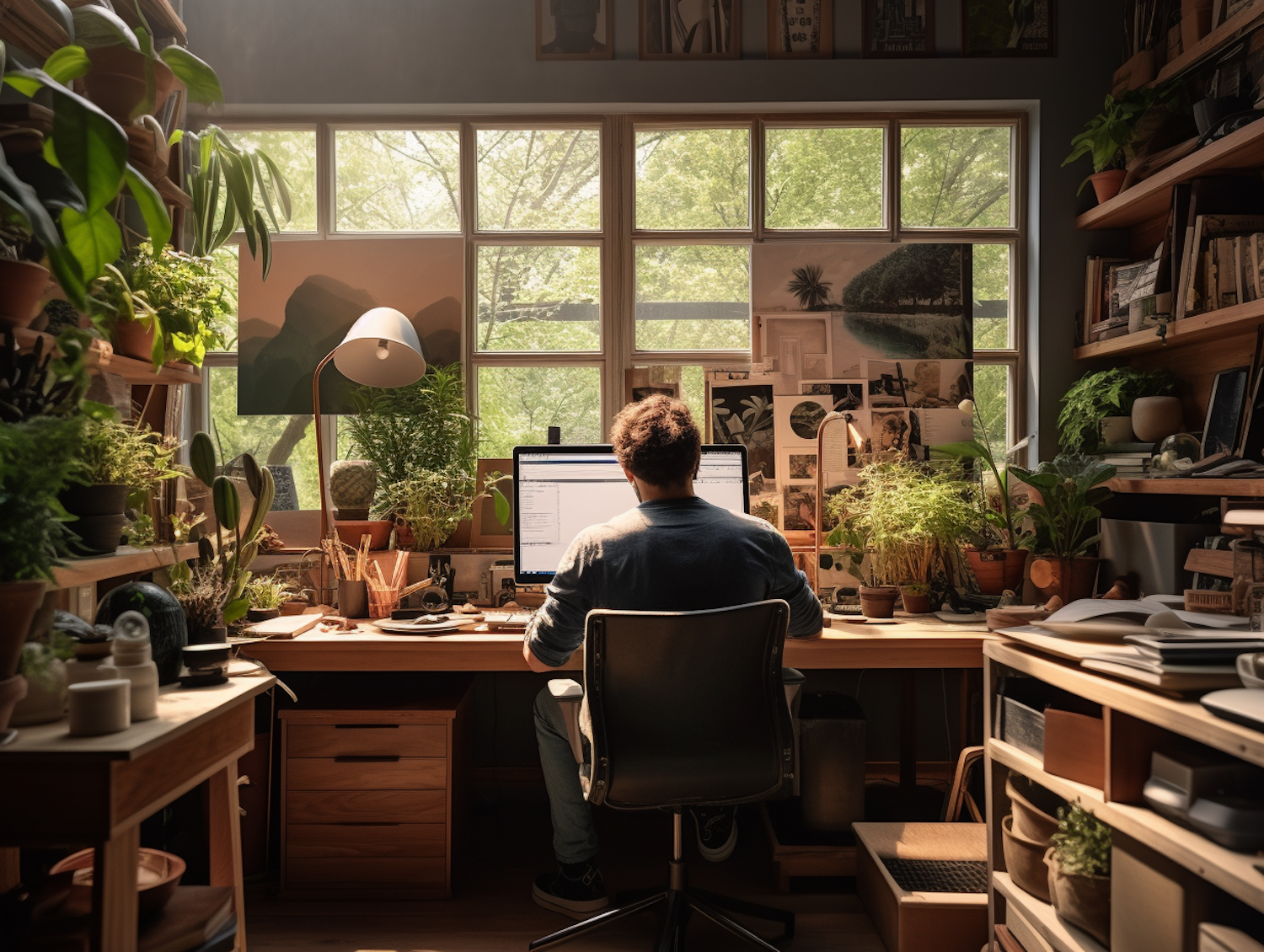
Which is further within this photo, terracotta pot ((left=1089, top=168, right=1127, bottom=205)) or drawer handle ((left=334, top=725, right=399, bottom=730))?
terracotta pot ((left=1089, top=168, right=1127, bottom=205))

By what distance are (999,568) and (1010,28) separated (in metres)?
1.88

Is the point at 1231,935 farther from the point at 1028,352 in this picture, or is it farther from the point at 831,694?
the point at 1028,352

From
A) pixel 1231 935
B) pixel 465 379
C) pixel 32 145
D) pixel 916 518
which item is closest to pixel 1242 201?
pixel 916 518

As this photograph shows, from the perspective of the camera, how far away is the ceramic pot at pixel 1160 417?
8.37ft

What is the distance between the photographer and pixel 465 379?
3.12 metres

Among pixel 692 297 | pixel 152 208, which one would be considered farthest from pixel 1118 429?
pixel 152 208

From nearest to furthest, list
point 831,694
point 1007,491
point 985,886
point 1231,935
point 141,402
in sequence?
point 1231,935
point 985,886
point 141,402
point 831,694
point 1007,491

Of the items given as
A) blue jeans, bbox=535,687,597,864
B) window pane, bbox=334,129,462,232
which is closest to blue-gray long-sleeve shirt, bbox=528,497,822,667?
blue jeans, bbox=535,687,597,864

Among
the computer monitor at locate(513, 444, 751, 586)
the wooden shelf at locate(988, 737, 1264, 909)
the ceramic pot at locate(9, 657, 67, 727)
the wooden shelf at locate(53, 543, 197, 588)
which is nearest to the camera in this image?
the wooden shelf at locate(988, 737, 1264, 909)

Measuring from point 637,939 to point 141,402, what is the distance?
74.2 inches

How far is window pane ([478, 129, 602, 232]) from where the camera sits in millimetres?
3152

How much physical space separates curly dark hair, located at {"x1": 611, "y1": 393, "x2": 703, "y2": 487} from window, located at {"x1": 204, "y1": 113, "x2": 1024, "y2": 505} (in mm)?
1127

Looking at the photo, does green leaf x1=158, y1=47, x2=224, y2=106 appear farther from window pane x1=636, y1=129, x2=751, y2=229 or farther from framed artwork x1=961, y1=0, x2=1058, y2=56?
framed artwork x1=961, y1=0, x2=1058, y2=56

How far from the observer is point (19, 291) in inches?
58.7
